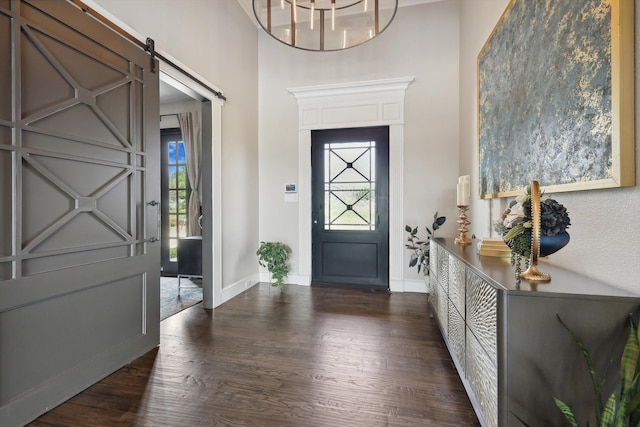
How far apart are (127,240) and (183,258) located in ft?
7.12

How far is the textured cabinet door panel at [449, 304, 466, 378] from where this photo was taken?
1.85 m

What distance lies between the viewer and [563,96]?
1.55 metres

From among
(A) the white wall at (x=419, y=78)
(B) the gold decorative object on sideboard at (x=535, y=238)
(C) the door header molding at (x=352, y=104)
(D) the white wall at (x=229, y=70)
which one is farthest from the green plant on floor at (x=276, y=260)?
(B) the gold decorative object on sideboard at (x=535, y=238)

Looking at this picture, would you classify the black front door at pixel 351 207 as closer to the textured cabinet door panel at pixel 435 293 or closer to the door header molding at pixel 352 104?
the door header molding at pixel 352 104

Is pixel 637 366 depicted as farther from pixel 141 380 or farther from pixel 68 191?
pixel 68 191

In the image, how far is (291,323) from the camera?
3037mm

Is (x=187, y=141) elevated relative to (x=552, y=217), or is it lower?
elevated

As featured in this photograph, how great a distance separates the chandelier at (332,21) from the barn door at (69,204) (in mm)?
1141

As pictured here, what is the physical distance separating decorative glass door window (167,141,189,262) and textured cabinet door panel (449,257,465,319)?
449 cm

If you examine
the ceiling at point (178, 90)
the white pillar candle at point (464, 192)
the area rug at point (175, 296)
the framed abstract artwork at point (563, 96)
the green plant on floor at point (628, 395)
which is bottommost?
the area rug at point (175, 296)

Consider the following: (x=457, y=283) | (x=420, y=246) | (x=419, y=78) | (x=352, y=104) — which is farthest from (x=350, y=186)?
(x=457, y=283)

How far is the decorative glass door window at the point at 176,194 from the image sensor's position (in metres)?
5.19

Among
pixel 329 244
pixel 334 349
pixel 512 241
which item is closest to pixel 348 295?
pixel 329 244

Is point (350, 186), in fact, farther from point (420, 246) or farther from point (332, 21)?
point (332, 21)
